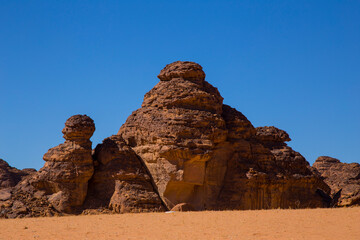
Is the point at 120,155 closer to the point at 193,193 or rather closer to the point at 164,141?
the point at 164,141

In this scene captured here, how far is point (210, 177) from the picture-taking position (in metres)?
25.4

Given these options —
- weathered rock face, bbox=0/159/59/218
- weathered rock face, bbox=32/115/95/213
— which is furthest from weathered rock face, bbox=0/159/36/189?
weathered rock face, bbox=32/115/95/213

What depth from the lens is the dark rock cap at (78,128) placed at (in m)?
24.7

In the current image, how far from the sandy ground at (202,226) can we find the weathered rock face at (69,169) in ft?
10.1

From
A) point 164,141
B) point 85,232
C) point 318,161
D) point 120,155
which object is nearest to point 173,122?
point 164,141

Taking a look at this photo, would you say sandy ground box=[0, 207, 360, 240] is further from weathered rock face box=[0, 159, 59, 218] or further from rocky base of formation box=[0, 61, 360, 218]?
rocky base of formation box=[0, 61, 360, 218]

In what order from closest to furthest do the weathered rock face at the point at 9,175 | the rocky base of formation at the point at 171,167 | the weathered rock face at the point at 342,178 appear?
the rocky base of formation at the point at 171,167 → the weathered rock face at the point at 342,178 → the weathered rock face at the point at 9,175

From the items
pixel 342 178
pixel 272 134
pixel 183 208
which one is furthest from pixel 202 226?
pixel 342 178

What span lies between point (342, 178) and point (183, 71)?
18760mm

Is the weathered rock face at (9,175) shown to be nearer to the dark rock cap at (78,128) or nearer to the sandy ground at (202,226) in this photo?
the dark rock cap at (78,128)

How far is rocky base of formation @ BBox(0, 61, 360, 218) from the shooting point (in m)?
24.0

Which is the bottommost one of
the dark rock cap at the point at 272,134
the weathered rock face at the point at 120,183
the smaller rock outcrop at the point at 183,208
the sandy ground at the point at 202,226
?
the sandy ground at the point at 202,226

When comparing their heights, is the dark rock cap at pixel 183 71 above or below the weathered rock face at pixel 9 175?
above

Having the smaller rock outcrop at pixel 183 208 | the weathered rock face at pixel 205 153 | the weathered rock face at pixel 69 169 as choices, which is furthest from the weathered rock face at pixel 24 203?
the smaller rock outcrop at pixel 183 208
